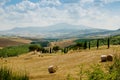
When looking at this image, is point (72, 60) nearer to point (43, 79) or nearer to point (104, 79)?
point (43, 79)

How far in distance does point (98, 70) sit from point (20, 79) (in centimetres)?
710

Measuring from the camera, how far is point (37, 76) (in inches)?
1379

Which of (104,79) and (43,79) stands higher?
(104,79)

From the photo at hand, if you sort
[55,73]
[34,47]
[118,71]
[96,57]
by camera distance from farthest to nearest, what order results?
[34,47] < [96,57] < [55,73] < [118,71]

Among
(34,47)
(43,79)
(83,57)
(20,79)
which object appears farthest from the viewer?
(34,47)

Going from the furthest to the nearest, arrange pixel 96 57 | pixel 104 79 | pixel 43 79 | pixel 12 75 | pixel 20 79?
pixel 96 57 → pixel 43 79 → pixel 12 75 → pixel 20 79 → pixel 104 79

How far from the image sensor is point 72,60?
4569cm

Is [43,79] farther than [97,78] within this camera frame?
Yes

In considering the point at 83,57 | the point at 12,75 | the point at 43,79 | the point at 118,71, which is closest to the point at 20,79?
the point at 12,75

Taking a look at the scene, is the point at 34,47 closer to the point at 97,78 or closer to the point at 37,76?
the point at 37,76

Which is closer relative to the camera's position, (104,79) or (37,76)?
(104,79)

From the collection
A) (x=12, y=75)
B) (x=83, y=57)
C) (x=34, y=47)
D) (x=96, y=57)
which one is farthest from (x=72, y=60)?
(x=34, y=47)

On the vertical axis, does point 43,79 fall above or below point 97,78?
below

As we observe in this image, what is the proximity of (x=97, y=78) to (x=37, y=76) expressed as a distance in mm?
20755
